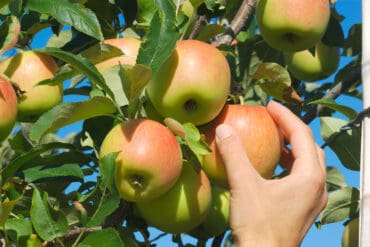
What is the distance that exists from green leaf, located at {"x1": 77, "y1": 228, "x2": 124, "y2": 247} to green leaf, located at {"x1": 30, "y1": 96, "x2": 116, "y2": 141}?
0.61ft

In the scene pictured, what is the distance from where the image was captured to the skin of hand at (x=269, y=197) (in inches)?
47.7

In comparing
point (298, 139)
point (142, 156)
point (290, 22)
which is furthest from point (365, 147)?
point (290, 22)

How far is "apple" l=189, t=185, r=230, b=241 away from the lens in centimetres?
160

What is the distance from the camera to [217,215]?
163 cm

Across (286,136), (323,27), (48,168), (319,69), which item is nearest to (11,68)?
(48,168)

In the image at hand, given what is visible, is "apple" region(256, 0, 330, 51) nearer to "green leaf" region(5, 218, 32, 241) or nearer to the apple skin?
the apple skin

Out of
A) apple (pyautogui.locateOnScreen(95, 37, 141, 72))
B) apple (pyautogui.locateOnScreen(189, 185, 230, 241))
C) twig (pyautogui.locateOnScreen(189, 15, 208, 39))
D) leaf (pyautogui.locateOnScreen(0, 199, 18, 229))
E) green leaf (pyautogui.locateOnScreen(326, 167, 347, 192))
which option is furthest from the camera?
green leaf (pyautogui.locateOnScreen(326, 167, 347, 192))

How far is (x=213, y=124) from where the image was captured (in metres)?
1.35

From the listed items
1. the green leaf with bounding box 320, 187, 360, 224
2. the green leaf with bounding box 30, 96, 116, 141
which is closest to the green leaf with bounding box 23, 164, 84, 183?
the green leaf with bounding box 30, 96, 116, 141

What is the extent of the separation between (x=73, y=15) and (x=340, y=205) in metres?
0.83

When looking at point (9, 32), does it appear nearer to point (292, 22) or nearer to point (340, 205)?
point (292, 22)

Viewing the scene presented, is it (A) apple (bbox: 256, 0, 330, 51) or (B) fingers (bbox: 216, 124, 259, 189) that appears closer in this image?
(B) fingers (bbox: 216, 124, 259, 189)

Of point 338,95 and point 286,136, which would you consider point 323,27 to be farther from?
point 286,136

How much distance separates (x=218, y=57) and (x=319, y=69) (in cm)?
80
